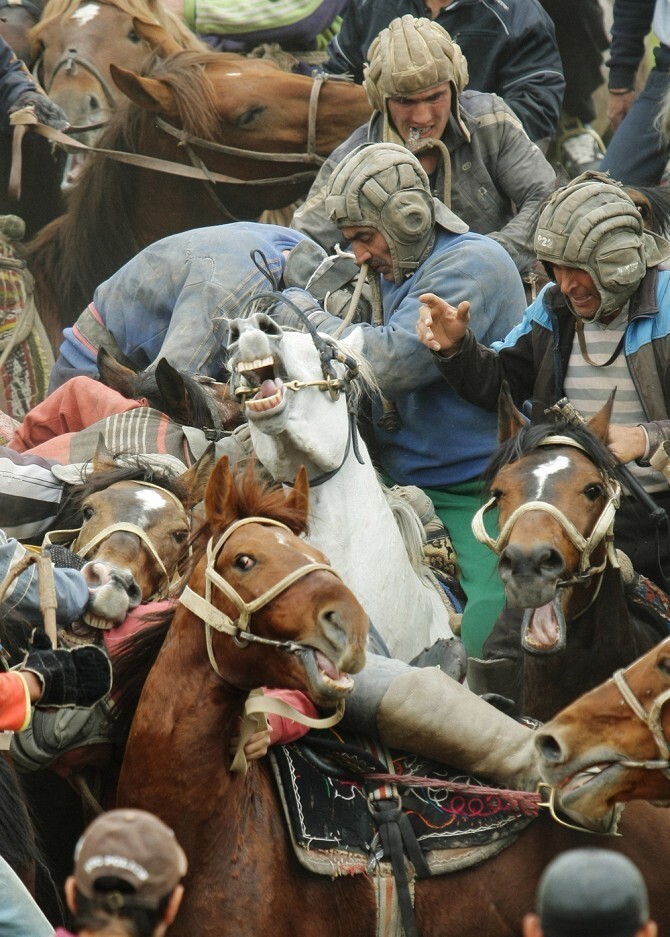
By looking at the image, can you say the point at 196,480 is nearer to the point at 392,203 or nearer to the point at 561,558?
the point at 561,558

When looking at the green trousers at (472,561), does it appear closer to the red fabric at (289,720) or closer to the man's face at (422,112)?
the red fabric at (289,720)

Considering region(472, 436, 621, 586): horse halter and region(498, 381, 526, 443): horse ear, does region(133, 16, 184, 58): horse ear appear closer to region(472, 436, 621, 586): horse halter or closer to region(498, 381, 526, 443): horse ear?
region(498, 381, 526, 443): horse ear

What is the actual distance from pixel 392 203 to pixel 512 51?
3382 millimetres

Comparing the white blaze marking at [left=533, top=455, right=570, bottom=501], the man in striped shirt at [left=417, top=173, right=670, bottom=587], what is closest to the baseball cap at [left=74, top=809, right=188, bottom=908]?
the white blaze marking at [left=533, top=455, right=570, bottom=501]

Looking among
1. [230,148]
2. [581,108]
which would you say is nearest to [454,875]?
[230,148]

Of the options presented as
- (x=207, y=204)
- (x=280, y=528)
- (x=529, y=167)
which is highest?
(x=280, y=528)

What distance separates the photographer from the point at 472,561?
6.88m

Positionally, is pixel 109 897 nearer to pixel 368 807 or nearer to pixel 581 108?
pixel 368 807

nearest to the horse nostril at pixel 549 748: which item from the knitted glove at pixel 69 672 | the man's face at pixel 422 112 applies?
the knitted glove at pixel 69 672

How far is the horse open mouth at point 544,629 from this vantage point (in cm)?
525

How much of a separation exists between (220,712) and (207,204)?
283 inches

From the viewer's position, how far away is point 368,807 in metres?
4.59

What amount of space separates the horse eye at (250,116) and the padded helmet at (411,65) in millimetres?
2375

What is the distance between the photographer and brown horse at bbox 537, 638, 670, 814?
385 cm
